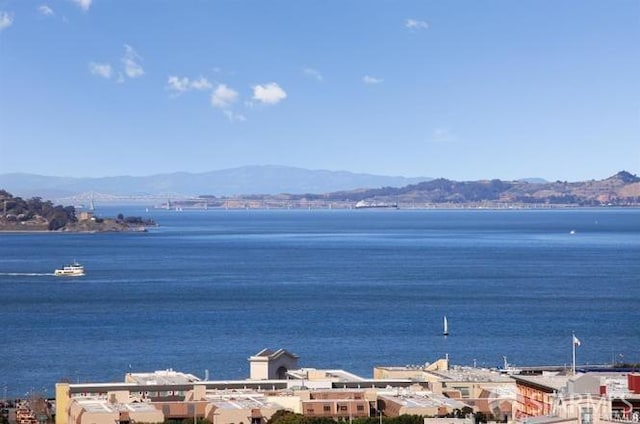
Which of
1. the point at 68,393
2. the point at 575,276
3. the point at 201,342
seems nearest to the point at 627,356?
the point at 201,342

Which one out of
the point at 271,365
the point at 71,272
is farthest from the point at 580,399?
the point at 71,272

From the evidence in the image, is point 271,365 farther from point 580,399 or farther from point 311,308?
point 311,308

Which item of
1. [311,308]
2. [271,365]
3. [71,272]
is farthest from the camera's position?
[71,272]

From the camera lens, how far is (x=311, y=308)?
189 feet

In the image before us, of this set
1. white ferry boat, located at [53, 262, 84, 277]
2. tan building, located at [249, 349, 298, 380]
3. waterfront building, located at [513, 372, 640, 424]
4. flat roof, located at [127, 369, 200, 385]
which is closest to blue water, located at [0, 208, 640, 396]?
white ferry boat, located at [53, 262, 84, 277]

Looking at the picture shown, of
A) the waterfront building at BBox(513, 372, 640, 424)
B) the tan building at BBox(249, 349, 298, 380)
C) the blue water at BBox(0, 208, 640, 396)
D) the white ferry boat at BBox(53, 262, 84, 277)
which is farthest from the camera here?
the white ferry boat at BBox(53, 262, 84, 277)

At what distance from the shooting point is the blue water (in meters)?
41.9

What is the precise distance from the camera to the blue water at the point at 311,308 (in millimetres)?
41875

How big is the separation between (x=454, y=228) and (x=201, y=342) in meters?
117

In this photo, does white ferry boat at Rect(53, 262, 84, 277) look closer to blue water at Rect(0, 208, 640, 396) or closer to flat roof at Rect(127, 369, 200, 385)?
blue water at Rect(0, 208, 640, 396)

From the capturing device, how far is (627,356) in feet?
136

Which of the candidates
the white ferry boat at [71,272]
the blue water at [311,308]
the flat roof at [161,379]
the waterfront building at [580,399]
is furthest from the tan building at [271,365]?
the white ferry boat at [71,272]

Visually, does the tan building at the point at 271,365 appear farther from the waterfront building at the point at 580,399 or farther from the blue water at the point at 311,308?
the waterfront building at the point at 580,399

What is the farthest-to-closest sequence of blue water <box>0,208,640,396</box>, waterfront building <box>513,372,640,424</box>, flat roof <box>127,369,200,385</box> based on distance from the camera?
blue water <box>0,208,640,396</box>, flat roof <box>127,369,200,385</box>, waterfront building <box>513,372,640,424</box>
